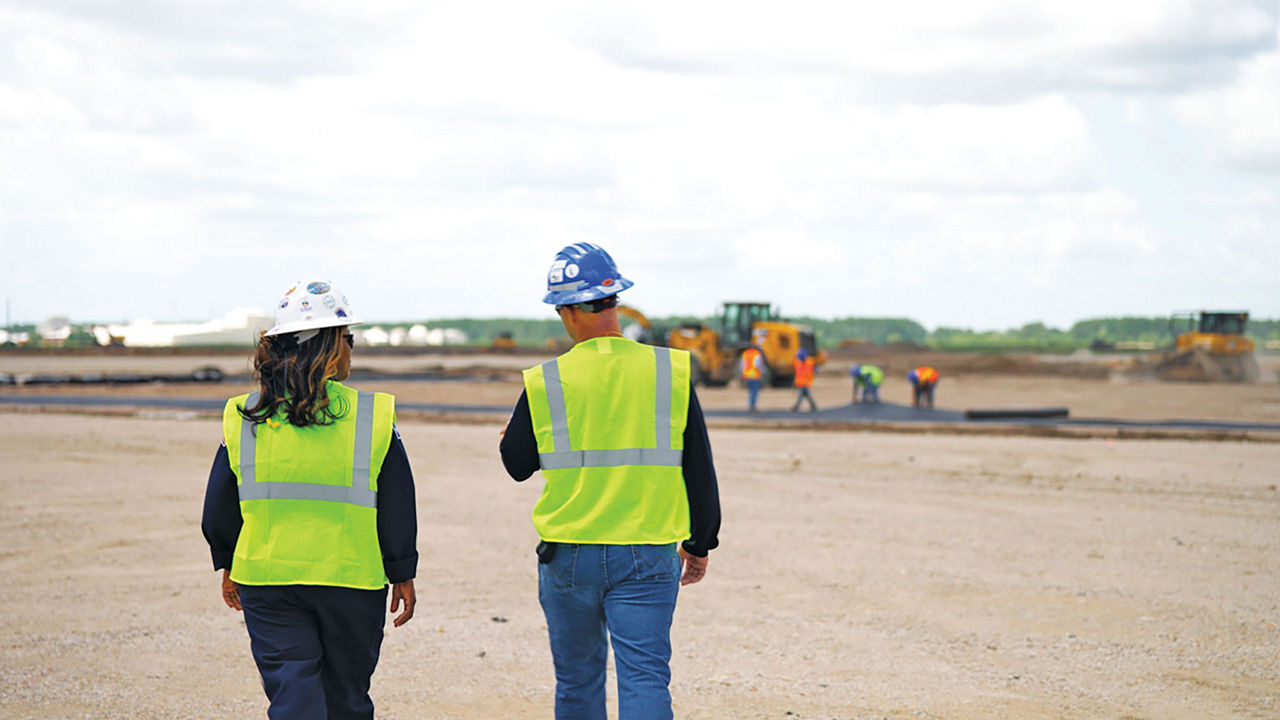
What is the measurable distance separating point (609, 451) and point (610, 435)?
0.05 metres

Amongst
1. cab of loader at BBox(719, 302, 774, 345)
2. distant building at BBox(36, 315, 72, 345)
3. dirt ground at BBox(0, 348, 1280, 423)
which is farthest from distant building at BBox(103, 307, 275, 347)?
cab of loader at BBox(719, 302, 774, 345)

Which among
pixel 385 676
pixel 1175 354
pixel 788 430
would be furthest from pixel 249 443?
pixel 1175 354

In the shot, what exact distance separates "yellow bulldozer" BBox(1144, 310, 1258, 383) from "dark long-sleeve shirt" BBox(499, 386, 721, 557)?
1705 inches

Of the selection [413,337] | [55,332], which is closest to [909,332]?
[413,337]

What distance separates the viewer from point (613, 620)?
11.9 ft

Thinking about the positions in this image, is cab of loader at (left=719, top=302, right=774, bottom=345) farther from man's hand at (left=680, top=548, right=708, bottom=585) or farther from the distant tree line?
the distant tree line

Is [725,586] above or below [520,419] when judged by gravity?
below

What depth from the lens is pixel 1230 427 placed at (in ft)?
75.9

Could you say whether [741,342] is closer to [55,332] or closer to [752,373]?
[752,373]

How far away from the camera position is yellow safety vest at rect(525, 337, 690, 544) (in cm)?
368

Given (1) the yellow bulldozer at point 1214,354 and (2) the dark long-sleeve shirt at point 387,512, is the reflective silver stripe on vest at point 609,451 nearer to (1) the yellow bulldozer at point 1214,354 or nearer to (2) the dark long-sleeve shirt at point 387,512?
(2) the dark long-sleeve shirt at point 387,512

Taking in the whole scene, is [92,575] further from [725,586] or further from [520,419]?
[520,419]

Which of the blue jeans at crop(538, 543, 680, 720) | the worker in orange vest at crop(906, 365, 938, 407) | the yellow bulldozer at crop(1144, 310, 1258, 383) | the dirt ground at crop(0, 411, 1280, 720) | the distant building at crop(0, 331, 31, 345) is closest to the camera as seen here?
the blue jeans at crop(538, 543, 680, 720)

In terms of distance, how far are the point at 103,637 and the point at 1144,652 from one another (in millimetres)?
6369
